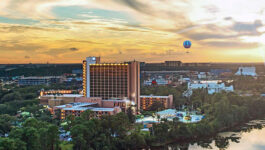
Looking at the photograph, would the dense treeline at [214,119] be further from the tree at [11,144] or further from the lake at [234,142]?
the tree at [11,144]

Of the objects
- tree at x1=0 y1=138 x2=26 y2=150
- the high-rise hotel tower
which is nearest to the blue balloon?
the high-rise hotel tower

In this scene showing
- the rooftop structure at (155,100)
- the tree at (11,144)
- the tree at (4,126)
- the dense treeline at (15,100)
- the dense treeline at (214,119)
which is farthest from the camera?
the rooftop structure at (155,100)

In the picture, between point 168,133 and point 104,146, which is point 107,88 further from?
point 104,146

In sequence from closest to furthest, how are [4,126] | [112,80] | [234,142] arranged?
[4,126], [234,142], [112,80]

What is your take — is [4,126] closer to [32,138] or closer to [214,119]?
[32,138]

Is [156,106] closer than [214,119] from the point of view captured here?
No

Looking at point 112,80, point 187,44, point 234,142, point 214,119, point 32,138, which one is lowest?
point 234,142

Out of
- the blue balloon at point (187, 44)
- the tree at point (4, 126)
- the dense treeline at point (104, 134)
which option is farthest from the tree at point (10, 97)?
the blue balloon at point (187, 44)

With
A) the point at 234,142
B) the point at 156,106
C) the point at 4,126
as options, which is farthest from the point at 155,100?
the point at 4,126
